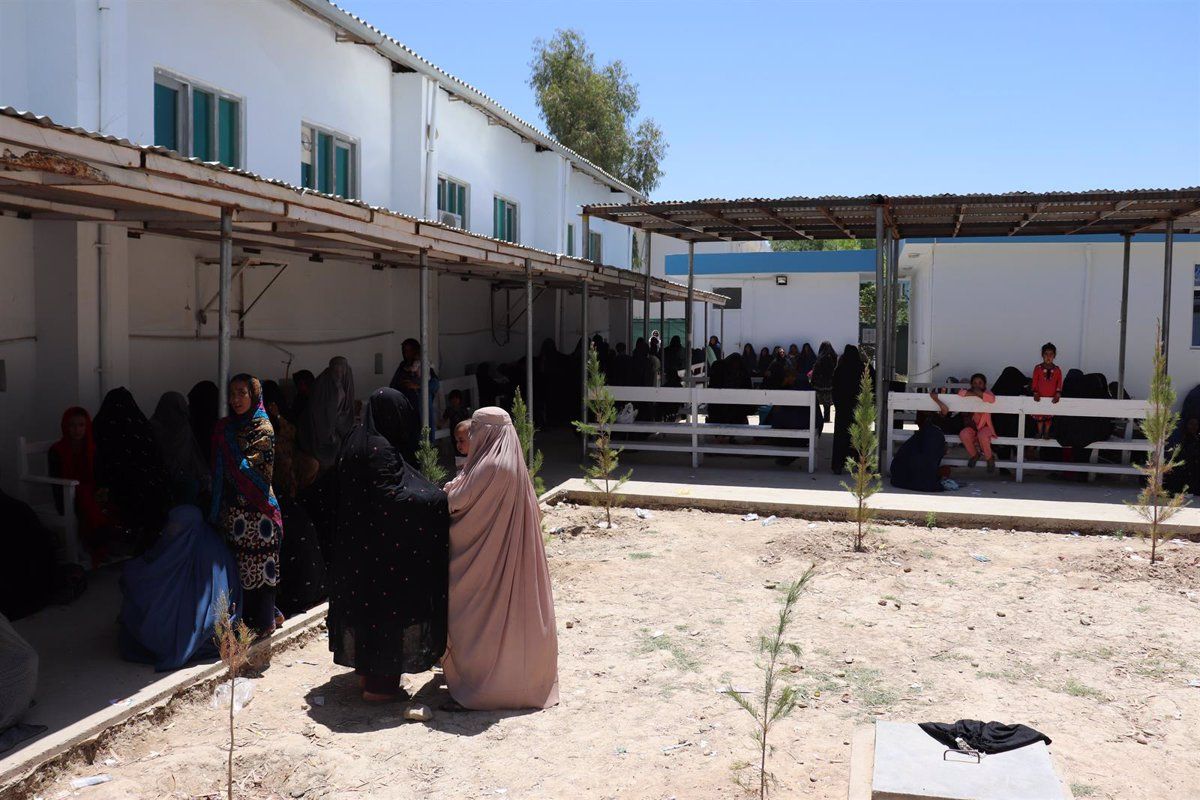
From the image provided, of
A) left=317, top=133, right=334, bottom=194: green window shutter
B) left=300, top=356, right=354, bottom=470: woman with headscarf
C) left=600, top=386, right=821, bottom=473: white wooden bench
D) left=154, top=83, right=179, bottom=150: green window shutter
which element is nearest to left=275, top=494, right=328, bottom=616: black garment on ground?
left=300, top=356, right=354, bottom=470: woman with headscarf

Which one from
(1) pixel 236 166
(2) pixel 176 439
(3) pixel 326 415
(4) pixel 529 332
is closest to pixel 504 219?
(1) pixel 236 166

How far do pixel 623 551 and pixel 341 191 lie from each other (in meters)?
6.19

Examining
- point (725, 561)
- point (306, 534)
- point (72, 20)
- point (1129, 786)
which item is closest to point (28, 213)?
point (72, 20)

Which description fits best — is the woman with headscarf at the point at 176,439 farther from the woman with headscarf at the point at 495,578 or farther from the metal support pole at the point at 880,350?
the metal support pole at the point at 880,350

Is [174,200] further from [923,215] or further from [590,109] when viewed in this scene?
[590,109]

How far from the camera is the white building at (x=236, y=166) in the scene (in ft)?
22.8

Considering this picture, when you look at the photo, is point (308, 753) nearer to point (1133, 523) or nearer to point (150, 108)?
point (150, 108)

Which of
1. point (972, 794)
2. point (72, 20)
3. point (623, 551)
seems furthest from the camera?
point (623, 551)

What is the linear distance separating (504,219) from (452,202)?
7.94 feet

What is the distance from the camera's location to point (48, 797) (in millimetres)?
3578

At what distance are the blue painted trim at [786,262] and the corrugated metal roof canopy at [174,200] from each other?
50.8 feet

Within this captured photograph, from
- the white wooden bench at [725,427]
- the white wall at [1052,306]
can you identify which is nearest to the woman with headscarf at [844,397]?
the white wooden bench at [725,427]

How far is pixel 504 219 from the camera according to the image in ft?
55.5

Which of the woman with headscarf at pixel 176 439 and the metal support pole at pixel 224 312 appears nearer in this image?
the metal support pole at pixel 224 312
